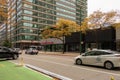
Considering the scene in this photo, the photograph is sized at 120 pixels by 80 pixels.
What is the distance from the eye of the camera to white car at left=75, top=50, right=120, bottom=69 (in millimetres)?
14955

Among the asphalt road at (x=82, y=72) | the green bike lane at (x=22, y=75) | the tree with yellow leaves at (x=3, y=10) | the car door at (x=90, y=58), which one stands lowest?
the green bike lane at (x=22, y=75)

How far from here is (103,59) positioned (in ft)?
51.9

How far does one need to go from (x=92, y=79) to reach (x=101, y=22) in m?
28.8

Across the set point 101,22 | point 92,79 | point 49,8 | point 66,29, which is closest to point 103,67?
point 92,79

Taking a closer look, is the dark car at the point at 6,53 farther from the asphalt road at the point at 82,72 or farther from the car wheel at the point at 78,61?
the car wheel at the point at 78,61

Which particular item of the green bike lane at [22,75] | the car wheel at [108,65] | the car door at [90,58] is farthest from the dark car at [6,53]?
the car wheel at [108,65]

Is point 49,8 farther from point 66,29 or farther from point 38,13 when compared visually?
point 66,29

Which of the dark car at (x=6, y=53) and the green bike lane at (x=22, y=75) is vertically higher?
the dark car at (x=6, y=53)

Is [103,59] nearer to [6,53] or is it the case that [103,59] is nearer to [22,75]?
[22,75]

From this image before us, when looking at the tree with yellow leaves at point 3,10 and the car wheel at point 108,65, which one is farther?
the car wheel at point 108,65

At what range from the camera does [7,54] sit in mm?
25938

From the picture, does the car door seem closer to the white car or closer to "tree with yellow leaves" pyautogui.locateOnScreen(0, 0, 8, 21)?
the white car

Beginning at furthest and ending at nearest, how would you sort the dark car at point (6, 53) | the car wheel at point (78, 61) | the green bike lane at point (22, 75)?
the dark car at point (6, 53)
the car wheel at point (78, 61)
the green bike lane at point (22, 75)

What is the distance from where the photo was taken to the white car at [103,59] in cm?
1496
